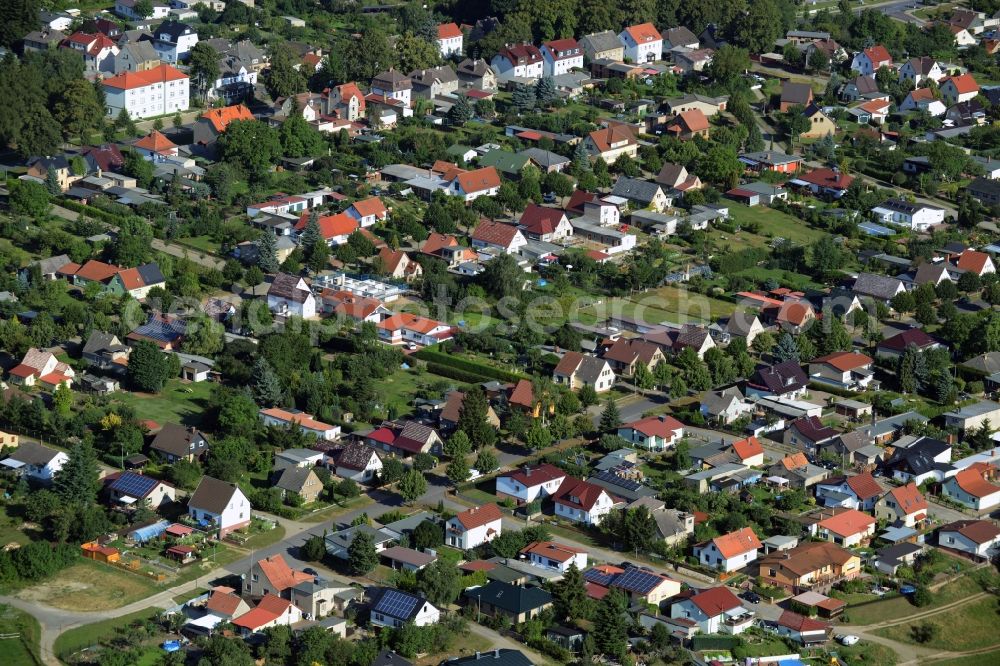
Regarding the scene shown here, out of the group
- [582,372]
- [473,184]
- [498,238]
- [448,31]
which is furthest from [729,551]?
[448,31]

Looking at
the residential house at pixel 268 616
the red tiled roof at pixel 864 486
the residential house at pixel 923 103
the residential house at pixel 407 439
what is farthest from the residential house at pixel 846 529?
the residential house at pixel 923 103

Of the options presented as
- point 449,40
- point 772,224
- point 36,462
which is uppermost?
point 449,40

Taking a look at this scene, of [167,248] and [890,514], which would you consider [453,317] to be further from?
[890,514]

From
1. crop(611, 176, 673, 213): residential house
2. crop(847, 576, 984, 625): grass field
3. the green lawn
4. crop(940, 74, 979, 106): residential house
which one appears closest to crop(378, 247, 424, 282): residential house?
crop(611, 176, 673, 213): residential house

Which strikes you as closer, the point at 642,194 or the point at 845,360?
the point at 845,360

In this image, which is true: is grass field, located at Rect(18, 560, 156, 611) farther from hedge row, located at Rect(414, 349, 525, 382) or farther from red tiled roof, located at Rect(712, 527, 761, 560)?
hedge row, located at Rect(414, 349, 525, 382)

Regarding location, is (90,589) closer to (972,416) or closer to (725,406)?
(725,406)
